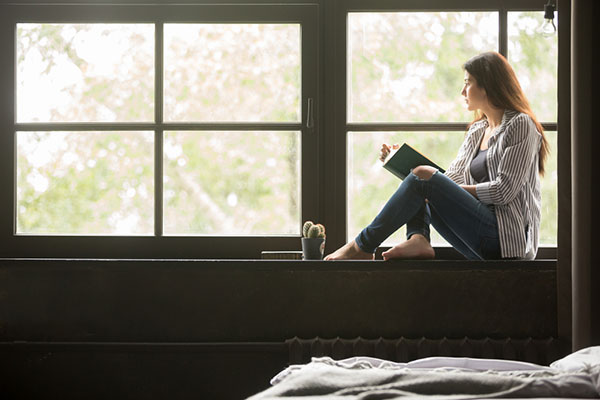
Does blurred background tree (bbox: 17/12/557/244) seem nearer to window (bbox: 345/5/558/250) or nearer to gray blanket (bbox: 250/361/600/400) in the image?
window (bbox: 345/5/558/250)

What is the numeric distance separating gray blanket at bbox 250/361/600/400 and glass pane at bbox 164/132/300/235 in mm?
1492

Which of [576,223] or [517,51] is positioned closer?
[576,223]

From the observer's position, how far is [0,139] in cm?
273

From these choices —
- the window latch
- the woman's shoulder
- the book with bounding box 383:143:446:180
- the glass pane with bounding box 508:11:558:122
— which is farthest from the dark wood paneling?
the glass pane with bounding box 508:11:558:122

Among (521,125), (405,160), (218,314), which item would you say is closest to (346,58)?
(405,160)

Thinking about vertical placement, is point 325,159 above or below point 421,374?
above

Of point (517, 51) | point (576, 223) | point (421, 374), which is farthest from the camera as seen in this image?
point (517, 51)

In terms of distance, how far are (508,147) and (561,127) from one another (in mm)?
187

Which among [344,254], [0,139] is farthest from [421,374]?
[0,139]

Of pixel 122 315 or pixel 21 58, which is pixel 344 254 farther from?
pixel 21 58

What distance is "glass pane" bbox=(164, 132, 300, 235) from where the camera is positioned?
2.71m

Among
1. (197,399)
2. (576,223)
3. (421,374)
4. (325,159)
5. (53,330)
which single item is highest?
(325,159)

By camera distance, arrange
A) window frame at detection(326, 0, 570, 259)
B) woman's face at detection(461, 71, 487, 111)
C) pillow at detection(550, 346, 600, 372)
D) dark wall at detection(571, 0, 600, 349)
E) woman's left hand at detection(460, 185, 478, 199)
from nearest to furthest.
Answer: pillow at detection(550, 346, 600, 372) < dark wall at detection(571, 0, 600, 349) < woman's left hand at detection(460, 185, 478, 199) < woman's face at detection(461, 71, 487, 111) < window frame at detection(326, 0, 570, 259)

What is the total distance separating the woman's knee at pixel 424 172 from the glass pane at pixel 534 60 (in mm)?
659
